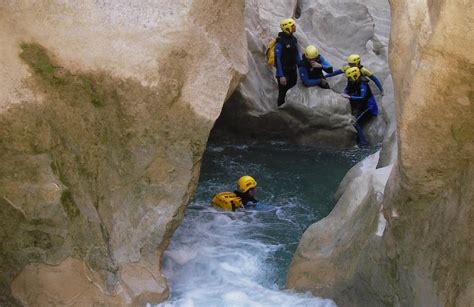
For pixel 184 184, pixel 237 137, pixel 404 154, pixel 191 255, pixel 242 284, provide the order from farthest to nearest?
1. pixel 237 137
2. pixel 191 255
3. pixel 242 284
4. pixel 184 184
5. pixel 404 154

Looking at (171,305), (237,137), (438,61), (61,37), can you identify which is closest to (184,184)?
(171,305)

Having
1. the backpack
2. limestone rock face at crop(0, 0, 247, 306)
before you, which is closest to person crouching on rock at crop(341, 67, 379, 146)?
the backpack

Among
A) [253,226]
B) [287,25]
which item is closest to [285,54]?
[287,25]

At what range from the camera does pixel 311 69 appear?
41.2 feet

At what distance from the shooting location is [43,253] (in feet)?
19.8

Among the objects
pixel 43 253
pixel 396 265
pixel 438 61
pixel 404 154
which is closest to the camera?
pixel 438 61

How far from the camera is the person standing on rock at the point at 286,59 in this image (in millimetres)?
12234

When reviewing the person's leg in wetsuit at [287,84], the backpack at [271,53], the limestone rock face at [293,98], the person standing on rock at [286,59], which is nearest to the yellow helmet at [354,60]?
the limestone rock face at [293,98]

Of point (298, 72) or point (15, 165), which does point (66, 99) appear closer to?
point (15, 165)

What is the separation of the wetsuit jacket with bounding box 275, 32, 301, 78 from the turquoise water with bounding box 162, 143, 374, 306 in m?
1.29

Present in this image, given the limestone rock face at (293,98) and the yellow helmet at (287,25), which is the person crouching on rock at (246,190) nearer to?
the limestone rock face at (293,98)

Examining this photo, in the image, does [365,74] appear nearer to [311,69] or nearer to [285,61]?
[311,69]

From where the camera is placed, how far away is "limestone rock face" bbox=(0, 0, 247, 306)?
5.95 meters

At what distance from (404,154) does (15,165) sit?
117 inches
